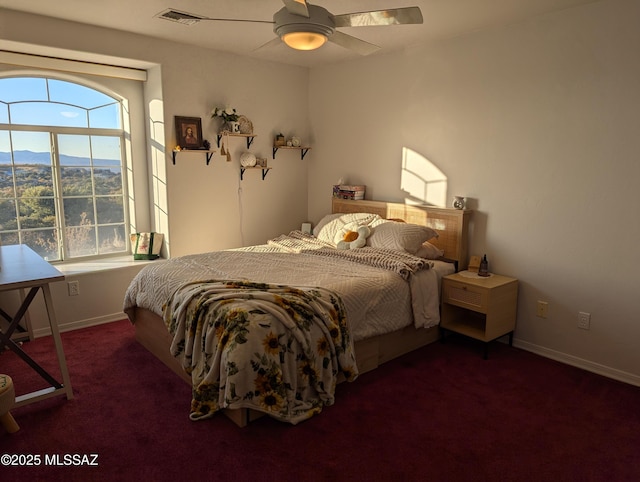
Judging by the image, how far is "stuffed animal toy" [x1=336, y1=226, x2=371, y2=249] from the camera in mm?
3816

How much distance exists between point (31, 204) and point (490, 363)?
3940 mm

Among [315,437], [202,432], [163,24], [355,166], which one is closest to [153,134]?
[163,24]

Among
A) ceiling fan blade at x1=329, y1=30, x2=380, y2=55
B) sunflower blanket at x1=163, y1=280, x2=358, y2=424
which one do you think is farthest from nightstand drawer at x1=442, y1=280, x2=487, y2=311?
ceiling fan blade at x1=329, y1=30, x2=380, y2=55

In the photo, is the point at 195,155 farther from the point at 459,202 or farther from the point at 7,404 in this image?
the point at 7,404

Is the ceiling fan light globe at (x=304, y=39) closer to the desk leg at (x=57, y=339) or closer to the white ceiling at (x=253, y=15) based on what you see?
the white ceiling at (x=253, y=15)

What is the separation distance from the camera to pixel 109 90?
13.6 feet

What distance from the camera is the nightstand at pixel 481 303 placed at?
10.8ft

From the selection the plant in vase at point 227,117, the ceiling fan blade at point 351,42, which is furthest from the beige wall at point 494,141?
the ceiling fan blade at point 351,42

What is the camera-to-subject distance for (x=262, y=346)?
2.35 meters

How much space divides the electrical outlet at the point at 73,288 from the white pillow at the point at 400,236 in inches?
97.0

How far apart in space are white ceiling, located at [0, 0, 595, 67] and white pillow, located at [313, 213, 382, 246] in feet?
4.99

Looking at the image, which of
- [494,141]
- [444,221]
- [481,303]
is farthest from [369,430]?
[494,141]

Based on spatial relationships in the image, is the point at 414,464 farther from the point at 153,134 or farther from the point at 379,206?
the point at 153,134

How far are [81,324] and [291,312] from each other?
7.65ft
